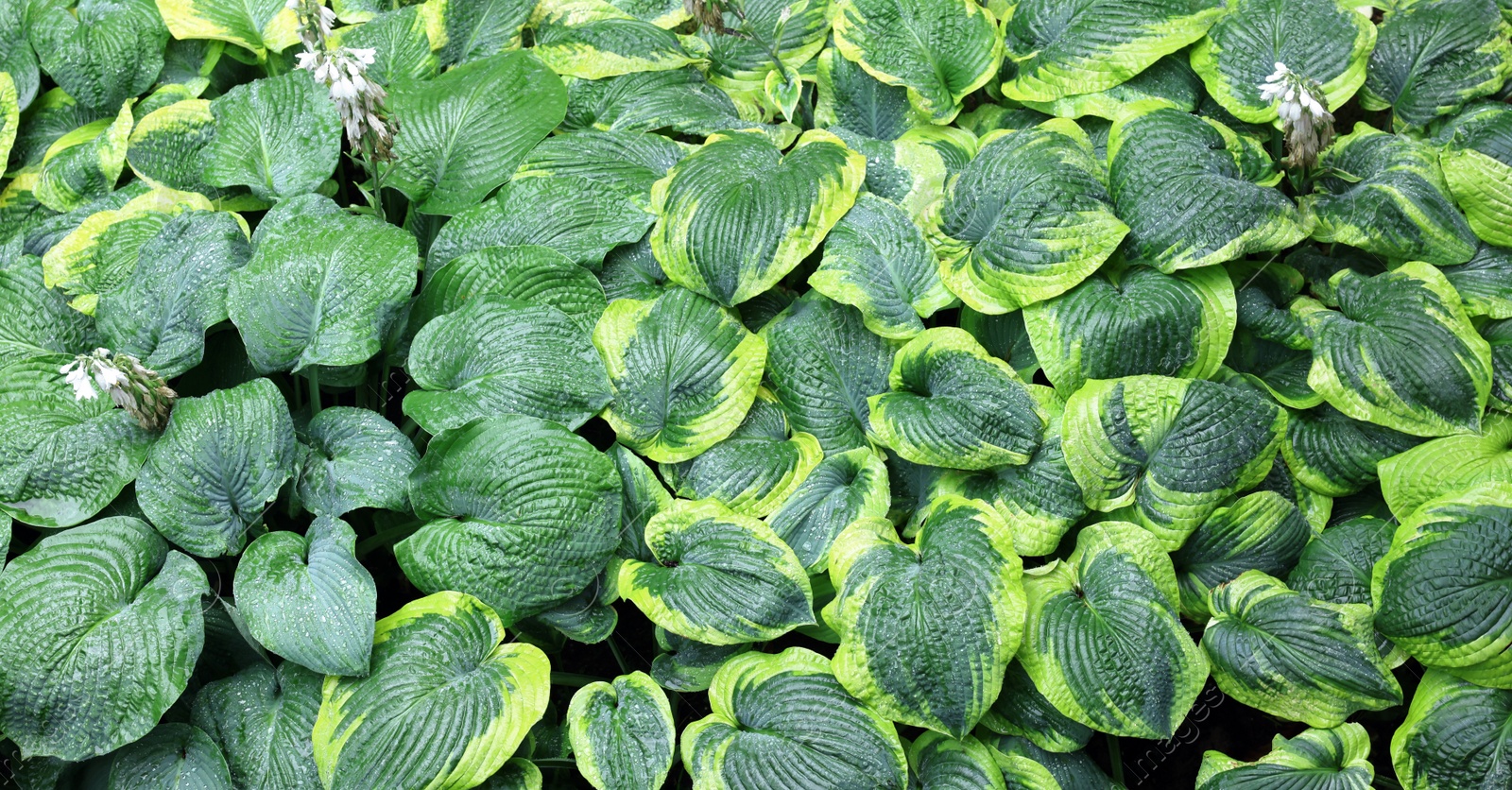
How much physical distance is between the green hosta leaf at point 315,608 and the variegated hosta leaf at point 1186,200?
1621 mm

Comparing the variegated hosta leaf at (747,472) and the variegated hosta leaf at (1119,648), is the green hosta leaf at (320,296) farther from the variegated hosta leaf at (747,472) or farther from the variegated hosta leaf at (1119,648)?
the variegated hosta leaf at (1119,648)

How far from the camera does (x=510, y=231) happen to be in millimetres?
2490

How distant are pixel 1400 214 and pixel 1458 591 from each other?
31.8 inches

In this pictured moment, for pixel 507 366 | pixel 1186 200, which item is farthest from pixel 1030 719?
pixel 507 366

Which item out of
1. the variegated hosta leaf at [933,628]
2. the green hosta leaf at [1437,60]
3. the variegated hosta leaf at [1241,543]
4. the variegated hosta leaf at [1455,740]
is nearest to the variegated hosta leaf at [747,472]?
the variegated hosta leaf at [933,628]

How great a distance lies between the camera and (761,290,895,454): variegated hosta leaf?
2279 millimetres

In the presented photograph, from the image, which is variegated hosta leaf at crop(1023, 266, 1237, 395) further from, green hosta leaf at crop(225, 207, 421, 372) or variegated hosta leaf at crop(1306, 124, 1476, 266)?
green hosta leaf at crop(225, 207, 421, 372)

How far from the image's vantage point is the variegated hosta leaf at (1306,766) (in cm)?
186

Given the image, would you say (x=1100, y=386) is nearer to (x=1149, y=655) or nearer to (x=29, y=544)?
(x=1149, y=655)

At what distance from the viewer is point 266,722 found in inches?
78.5

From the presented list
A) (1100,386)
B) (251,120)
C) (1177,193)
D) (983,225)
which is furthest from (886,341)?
(251,120)

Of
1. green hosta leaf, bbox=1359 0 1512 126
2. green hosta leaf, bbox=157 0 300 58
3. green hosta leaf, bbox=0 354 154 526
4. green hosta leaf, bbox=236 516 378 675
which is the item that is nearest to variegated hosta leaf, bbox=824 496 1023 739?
green hosta leaf, bbox=236 516 378 675

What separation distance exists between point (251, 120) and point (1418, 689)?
2.81 meters

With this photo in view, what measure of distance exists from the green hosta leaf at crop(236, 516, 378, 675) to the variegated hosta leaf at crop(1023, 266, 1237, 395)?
1.36m
